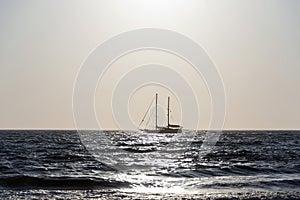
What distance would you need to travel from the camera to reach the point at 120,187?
27.0 meters

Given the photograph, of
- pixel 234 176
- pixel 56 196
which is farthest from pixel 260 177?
pixel 56 196

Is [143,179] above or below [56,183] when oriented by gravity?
above

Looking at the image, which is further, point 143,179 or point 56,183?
point 143,179

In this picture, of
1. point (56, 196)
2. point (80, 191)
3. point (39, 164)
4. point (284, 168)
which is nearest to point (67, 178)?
point (80, 191)

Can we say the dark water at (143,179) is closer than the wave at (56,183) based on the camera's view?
Yes

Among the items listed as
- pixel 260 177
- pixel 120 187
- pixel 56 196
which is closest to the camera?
pixel 56 196

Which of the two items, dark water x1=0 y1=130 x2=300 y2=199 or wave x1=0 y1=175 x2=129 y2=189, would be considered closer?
dark water x1=0 y1=130 x2=300 y2=199

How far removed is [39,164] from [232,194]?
20.1m

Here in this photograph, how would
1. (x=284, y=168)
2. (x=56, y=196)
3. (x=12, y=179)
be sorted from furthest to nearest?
(x=284, y=168) → (x=12, y=179) → (x=56, y=196)

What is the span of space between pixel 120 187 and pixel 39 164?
46.0 ft

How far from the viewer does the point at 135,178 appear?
30266 mm

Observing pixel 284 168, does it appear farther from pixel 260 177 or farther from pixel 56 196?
pixel 56 196

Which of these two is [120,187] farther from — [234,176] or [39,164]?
[39,164]

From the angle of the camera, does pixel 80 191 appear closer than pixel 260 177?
Yes
